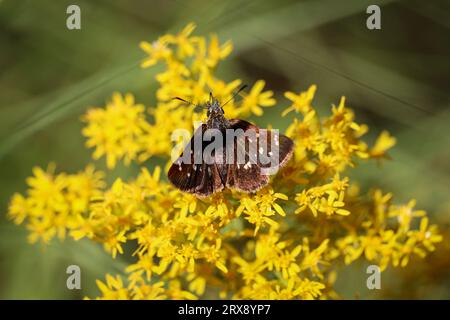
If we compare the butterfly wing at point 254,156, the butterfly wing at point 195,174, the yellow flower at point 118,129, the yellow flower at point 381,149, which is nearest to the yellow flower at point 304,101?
the butterfly wing at point 254,156

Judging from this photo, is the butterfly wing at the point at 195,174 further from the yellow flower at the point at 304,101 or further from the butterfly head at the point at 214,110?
the yellow flower at the point at 304,101

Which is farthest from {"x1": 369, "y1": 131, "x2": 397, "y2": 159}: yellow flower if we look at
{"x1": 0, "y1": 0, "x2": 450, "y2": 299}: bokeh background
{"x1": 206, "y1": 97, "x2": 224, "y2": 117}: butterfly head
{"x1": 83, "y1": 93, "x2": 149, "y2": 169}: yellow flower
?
{"x1": 83, "y1": 93, "x2": 149, "y2": 169}: yellow flower

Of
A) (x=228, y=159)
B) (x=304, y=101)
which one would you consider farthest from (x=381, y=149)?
(x=228, y=159)

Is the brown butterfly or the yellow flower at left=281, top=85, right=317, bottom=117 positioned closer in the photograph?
the brown butterfly

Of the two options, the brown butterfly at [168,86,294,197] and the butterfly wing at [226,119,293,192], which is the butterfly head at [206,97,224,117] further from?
the butterfly wing at [226,119,293,192]

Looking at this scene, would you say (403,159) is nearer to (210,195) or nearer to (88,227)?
(210,195)

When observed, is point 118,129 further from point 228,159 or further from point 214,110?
point 228,159

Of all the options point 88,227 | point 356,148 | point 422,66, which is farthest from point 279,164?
point 422,66

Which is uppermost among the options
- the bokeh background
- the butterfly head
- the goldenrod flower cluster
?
the bokeh background
